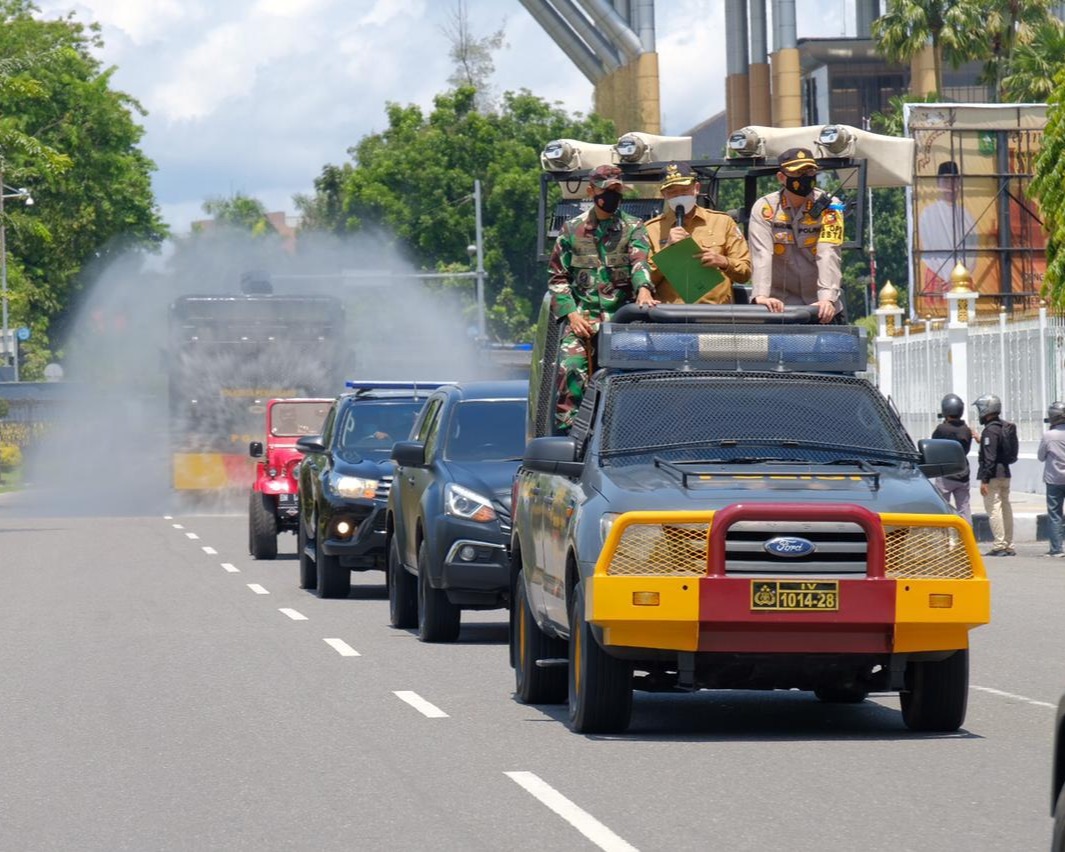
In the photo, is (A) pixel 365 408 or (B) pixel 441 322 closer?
(A) pixel 365 408

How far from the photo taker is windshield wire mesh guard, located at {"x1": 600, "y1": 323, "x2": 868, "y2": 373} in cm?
1149

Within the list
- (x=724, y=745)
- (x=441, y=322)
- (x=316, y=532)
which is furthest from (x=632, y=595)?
(x=441, y=322)

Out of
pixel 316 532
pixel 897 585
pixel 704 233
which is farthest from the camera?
pixel 316 532

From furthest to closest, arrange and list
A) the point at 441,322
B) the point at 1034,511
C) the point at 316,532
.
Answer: the point at 441,322
the point at 1034,511
the point at 316,532

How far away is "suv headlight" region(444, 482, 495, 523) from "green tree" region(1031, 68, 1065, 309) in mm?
22507

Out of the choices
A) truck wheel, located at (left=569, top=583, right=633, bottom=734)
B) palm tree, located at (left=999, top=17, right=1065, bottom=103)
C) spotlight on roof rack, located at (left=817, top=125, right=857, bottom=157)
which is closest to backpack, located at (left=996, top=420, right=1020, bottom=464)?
spotlight on roof rack, located at (left=817, top=125, right=857, bottom=157)

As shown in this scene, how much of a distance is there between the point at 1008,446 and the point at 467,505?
12217 millimetres

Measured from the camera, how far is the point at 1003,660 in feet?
47.6

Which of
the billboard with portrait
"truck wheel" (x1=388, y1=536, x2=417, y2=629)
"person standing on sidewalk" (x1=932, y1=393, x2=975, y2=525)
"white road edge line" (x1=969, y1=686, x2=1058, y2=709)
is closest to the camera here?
"white road edge line" (x1=969, y1=686, x2=1058, y2=709)

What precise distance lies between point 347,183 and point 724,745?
72.5 meters

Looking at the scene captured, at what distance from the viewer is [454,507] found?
15.7 meters

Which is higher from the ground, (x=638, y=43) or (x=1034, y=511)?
(x=638, y=43)

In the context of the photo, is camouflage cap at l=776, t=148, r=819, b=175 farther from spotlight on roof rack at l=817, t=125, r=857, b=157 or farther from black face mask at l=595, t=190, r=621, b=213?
spotlight on roof rack at l=817, t=125, r=857, b=157

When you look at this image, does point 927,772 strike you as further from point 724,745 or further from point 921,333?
point 921,333
